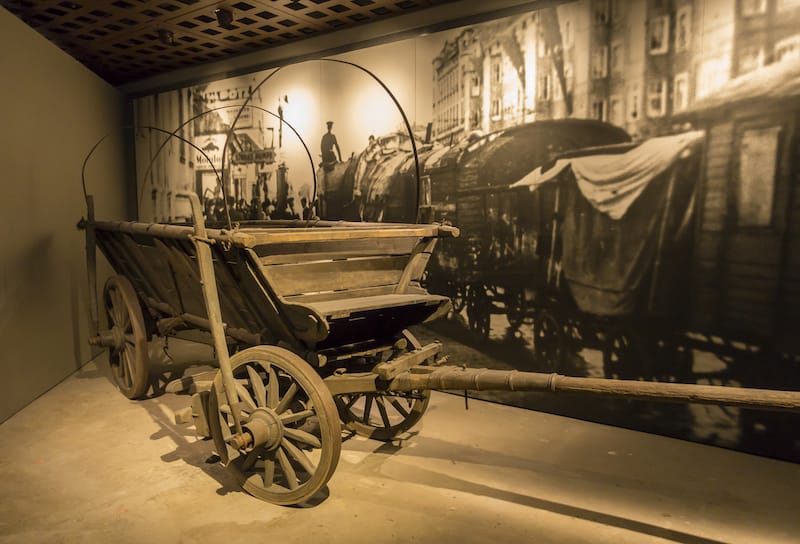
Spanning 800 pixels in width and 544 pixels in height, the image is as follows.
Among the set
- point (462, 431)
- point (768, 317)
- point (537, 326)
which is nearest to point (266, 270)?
point (462, 431)

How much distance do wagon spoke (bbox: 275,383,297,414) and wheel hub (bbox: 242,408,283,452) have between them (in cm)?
4

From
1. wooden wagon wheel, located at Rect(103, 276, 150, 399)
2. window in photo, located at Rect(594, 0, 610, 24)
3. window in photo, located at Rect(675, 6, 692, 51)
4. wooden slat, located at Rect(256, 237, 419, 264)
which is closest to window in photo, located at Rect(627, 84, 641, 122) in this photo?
window in photo, located at Rect(675, 6, 692, 51)

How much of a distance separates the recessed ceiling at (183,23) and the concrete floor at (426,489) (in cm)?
329

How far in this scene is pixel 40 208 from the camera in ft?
16.1

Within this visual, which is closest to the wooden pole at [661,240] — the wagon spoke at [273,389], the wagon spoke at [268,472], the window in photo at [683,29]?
the window in photo at [683,29]

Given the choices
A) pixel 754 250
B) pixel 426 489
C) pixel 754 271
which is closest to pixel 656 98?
pixel 754 250

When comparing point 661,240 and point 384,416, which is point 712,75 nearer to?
point 661,240

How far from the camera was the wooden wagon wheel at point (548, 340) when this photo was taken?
14.8 feet

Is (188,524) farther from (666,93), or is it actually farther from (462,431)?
(666,93)

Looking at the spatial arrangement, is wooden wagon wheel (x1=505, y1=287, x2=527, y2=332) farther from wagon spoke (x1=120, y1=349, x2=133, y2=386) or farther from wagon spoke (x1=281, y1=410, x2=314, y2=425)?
wagon spoke (x1=120, y1=349, x2=133, y2=386)

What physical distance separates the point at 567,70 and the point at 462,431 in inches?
105

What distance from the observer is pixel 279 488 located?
311 centimetres

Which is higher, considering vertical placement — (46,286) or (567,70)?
(567,70)

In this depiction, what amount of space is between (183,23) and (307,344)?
3.66m
